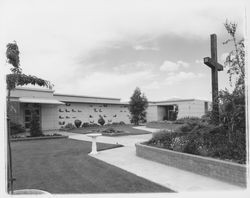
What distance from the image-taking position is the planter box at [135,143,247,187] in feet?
10.2

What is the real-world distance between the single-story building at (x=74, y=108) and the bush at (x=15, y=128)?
0.63 meters

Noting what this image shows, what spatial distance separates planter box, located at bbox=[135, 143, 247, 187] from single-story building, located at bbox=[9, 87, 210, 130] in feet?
22.8

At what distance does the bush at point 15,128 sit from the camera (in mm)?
11695

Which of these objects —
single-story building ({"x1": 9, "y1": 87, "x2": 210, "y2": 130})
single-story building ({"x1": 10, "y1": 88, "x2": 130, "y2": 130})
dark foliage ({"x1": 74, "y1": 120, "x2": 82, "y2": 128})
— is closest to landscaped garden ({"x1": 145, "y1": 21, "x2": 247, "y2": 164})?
single-story building ({"x1": 9, "y1": 87, "x2": 210, "y2": 130})

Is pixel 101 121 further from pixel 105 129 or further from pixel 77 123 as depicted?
pixel 105 129

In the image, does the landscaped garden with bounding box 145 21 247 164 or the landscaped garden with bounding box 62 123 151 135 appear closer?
the landscaped garden with bounding box 145 21 247 164

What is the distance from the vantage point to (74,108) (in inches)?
672

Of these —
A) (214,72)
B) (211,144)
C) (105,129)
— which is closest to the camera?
(211,144)

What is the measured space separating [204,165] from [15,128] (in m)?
11.6

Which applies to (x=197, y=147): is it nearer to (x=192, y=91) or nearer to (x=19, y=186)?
(x=192, y=91)

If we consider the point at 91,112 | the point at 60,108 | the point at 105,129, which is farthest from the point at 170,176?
the point at 91,112

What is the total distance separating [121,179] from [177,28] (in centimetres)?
332

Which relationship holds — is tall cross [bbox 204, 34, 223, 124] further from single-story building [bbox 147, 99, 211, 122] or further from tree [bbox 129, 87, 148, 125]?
single-story building [bbox 147, 99, 211, 122]

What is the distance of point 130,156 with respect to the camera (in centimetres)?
552
